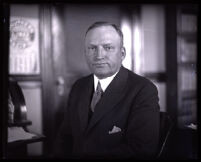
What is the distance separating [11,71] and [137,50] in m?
0.55

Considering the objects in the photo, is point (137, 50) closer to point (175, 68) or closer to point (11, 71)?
point (175, 68)

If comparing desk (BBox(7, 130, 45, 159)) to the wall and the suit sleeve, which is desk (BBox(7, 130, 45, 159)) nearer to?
the suit sleeve

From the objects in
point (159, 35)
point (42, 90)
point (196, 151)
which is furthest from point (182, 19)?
point (42, 90)

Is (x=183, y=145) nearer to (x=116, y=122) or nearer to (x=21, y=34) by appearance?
(x=116, y=122)

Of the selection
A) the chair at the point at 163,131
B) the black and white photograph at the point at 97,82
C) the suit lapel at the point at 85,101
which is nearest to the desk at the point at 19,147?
the black and white photograph at the point at 97,82

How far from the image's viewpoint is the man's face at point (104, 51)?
1.00 meters

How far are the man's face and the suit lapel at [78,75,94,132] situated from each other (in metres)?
0.06

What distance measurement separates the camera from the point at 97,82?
1068mm

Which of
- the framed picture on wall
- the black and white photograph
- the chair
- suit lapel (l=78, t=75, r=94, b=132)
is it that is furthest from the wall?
the framed picture on wall

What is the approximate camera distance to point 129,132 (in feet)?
3.19

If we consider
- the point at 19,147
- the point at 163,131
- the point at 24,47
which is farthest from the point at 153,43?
the point at 19,147

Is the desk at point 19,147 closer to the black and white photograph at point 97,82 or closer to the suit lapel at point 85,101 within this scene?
the black and white photograph at point 97,82

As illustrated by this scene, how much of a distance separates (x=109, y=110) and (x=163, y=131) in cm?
23

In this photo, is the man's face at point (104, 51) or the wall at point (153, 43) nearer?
the man's face at point (104, 51)
